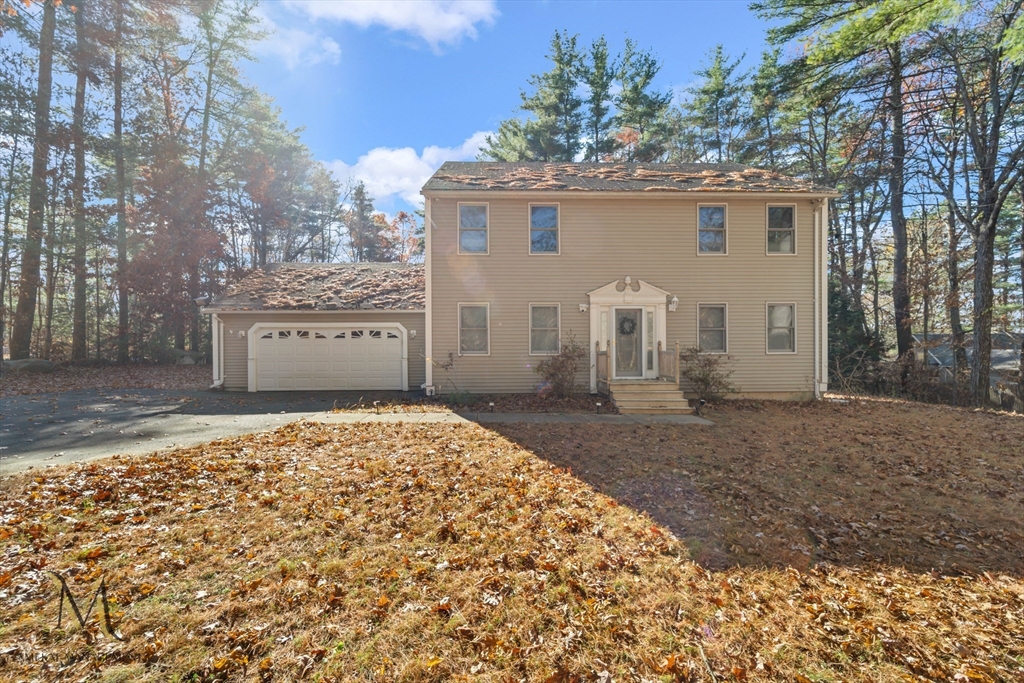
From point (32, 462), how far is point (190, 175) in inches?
851

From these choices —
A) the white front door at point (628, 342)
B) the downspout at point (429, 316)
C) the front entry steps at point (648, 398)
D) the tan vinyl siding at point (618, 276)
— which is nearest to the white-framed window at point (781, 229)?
the tan vinyl siding at point (618, 276)

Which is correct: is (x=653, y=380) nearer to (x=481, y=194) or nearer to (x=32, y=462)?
(x=481, y=194)

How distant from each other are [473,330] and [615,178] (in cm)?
632

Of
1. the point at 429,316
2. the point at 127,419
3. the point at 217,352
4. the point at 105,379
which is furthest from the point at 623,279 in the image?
the point at 105,379

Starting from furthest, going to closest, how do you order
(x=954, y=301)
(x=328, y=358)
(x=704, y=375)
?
(x=954, y=301) < (x=328, y=358) < (x=704, y=375)

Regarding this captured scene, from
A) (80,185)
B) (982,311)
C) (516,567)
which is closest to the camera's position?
(516,567)

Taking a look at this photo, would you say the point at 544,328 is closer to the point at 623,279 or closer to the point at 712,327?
the point at 623,279

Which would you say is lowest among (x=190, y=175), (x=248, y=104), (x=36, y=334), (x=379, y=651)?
(x=379, y=651)

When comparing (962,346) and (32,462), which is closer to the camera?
(32,462)

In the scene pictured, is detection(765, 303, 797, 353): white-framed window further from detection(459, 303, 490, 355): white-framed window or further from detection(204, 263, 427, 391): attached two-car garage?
detection(204, 263, 427, 391): attached two-car garage

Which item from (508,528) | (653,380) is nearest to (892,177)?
(653,380)

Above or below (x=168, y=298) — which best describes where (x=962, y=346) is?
below

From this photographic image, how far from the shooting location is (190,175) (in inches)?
872

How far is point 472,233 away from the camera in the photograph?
12156 millimetres
